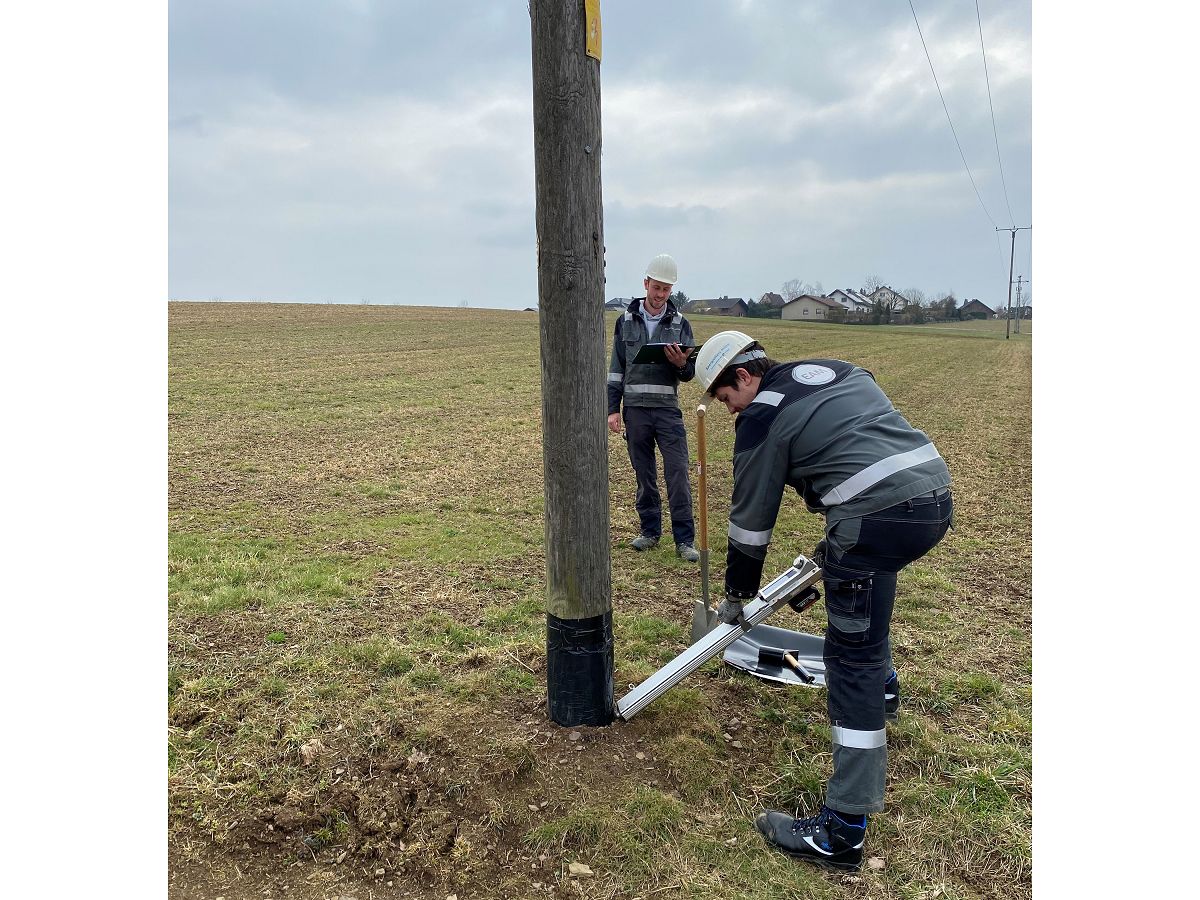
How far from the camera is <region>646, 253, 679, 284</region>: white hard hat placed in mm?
6297

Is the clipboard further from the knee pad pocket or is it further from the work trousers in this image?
the knee pad pocket

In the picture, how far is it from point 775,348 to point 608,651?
3186cm

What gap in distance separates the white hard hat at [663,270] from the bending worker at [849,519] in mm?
3219

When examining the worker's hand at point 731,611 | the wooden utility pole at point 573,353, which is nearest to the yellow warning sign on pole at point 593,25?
the wooden utility pole at point 573,353

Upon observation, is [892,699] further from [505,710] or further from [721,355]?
[721,355]

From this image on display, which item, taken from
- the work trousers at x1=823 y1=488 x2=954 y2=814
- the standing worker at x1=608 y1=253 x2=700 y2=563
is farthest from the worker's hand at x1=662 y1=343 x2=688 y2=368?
the work trousers at x1=823 y1=488 x2=954 y2=814

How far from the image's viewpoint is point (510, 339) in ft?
102

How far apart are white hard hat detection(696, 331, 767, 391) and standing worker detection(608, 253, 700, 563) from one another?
281 cm

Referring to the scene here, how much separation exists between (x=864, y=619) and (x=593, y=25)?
2515mm

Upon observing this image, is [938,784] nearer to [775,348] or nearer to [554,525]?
[554,525]

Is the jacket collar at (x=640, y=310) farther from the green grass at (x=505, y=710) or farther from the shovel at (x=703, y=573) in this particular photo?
the shovel at (x=703, y=573)

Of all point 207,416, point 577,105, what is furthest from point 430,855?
point 207,416

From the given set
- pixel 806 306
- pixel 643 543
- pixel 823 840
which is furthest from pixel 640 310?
pixel 806 306

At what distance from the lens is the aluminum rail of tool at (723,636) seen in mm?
3564
